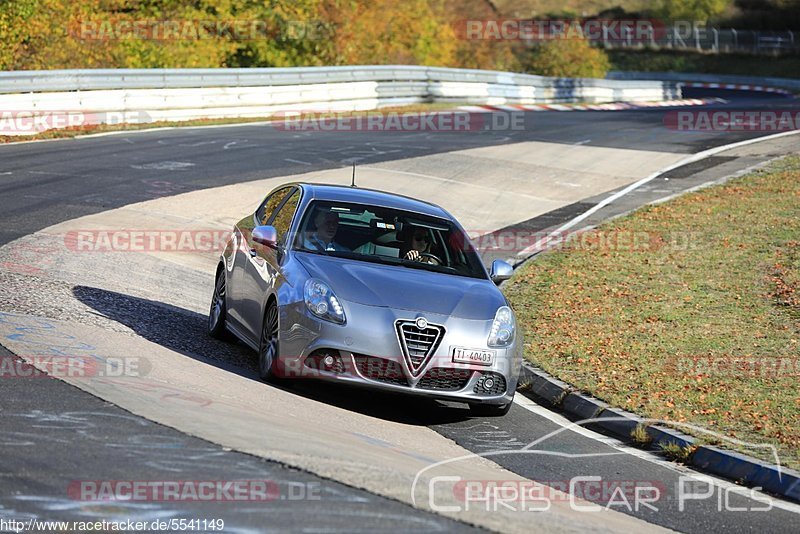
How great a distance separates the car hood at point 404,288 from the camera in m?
8.98

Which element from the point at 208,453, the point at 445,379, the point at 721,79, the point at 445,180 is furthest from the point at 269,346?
the point at 721,79

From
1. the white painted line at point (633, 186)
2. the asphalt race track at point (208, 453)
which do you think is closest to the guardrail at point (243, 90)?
the asphalt race track at point (208, 453)

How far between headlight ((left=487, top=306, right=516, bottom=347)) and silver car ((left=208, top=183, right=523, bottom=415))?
11 millimetres

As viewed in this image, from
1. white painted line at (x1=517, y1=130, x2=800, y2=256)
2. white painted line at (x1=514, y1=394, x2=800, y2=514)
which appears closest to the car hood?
white painted line at (x1=514, y1=394, x2=800, y2=514)

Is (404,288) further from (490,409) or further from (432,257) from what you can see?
(490,409)

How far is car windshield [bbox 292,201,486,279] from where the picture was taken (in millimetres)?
9945

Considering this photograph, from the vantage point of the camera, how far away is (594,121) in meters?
36.8

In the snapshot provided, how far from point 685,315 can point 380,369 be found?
20.1 ft

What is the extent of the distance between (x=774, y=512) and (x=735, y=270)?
9.32m

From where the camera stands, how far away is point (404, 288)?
918cm

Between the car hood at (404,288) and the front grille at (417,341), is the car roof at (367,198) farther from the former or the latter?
the front grille at (417,341)

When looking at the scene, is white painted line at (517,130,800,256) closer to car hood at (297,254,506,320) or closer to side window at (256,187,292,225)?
side window at (256,187,292,225)

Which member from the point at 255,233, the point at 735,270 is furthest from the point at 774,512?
the point at 735,270

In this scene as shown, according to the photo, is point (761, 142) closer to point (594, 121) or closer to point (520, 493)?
point (594, 121)
